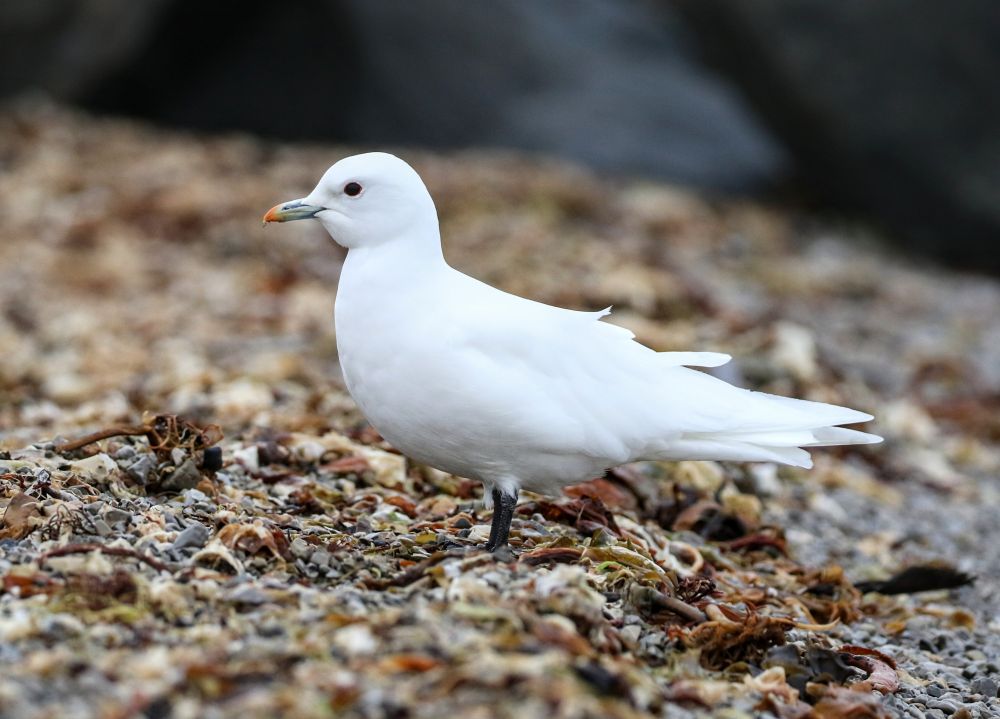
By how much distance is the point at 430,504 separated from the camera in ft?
14.5

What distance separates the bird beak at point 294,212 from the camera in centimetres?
386

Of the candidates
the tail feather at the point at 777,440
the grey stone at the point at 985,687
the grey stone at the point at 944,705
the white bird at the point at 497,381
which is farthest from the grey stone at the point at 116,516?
the grey stone at the point at 985,687

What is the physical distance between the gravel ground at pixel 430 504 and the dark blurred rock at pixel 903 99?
3.60ft

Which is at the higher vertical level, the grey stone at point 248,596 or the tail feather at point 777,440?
the tail feather at point 777,440

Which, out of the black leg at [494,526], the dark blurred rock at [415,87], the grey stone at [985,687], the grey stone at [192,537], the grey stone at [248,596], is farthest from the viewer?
the dark blurred rock at [415,87]

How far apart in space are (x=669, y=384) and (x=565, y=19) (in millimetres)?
9165

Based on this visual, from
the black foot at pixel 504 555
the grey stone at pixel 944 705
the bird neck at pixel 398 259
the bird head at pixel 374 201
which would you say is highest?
the bird head at pixel 374 201

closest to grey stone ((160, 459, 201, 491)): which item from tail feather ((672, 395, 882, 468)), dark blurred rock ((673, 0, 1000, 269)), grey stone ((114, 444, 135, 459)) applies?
grey stone ((114, 444, 135, 459))

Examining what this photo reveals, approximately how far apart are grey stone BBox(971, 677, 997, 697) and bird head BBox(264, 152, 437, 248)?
198 cm

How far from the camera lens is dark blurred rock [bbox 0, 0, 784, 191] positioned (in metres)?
11.8

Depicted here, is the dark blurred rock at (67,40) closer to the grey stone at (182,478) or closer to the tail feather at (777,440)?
the grey stone at (182,478)

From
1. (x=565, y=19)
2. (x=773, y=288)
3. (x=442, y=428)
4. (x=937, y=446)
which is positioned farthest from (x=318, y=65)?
(x=442, y=428)

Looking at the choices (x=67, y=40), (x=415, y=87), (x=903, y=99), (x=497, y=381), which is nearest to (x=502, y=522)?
(x=497, y=381)

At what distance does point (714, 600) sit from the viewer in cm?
383
